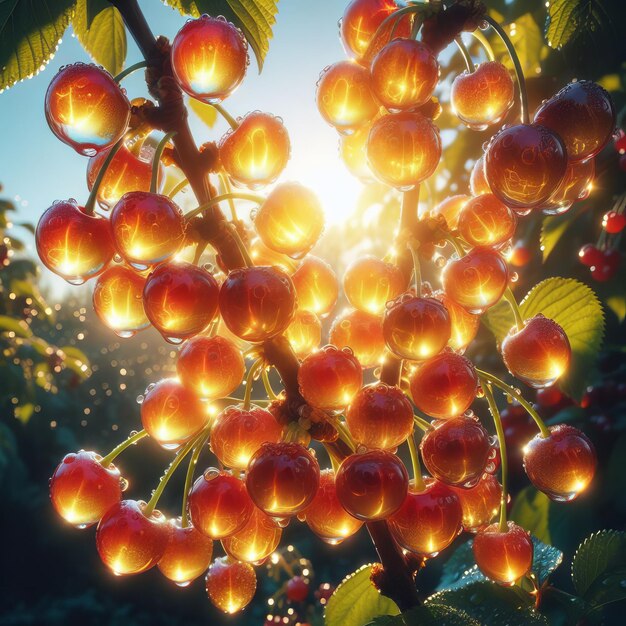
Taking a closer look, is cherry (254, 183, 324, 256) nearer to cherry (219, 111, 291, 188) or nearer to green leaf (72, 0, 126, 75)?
cherry (219, 111, 291, 188)

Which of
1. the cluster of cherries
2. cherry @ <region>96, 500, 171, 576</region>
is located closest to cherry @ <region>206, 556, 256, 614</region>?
the cluster of cherries

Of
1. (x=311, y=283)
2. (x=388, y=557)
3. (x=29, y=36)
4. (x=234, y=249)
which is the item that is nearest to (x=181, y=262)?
(x=234, y=249)

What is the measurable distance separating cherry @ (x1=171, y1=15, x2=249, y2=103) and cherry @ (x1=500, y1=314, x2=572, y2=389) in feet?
1.39

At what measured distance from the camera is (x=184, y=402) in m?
0.63

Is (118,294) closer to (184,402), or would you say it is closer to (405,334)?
(184,402)

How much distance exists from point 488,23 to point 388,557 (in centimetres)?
62

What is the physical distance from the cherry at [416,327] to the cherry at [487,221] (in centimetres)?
13

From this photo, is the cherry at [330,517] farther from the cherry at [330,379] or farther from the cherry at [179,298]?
the cherry at [179,298]

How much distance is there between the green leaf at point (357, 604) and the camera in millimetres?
846

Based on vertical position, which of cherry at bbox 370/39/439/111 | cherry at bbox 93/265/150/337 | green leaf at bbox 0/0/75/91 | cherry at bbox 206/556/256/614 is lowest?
cherry at bbox 206/556/256/614

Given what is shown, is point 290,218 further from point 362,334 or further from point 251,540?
point 251,540

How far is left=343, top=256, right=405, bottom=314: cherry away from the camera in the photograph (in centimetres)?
65

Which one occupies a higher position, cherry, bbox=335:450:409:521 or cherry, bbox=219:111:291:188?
cherry, bbox=219:111:291:188

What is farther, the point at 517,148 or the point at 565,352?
the point at 565,352
